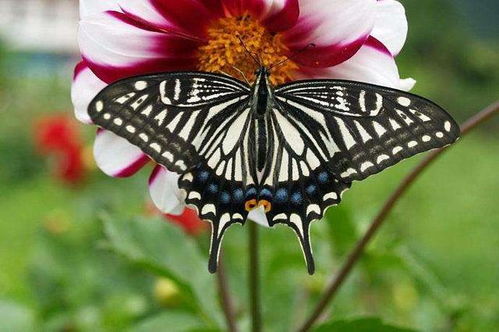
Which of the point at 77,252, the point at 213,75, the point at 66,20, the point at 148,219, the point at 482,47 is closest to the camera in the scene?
the point at 213,75

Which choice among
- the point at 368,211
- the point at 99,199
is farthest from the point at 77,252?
the point at 368,211

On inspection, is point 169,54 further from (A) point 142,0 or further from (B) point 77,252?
(B) point 77,252

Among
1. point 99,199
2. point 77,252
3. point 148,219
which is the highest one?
point 148,219

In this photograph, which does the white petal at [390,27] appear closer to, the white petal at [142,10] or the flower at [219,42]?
the flower at [219,42]

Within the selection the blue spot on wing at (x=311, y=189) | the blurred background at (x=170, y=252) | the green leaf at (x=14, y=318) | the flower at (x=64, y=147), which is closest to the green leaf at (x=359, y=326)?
the blurred background at (x=170, y=252)

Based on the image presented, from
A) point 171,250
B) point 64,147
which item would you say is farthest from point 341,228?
point 64,147

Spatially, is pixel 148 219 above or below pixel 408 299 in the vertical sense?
above

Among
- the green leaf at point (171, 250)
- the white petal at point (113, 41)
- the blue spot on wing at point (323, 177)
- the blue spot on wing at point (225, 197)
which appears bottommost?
the green leaf at point (171, 250)
